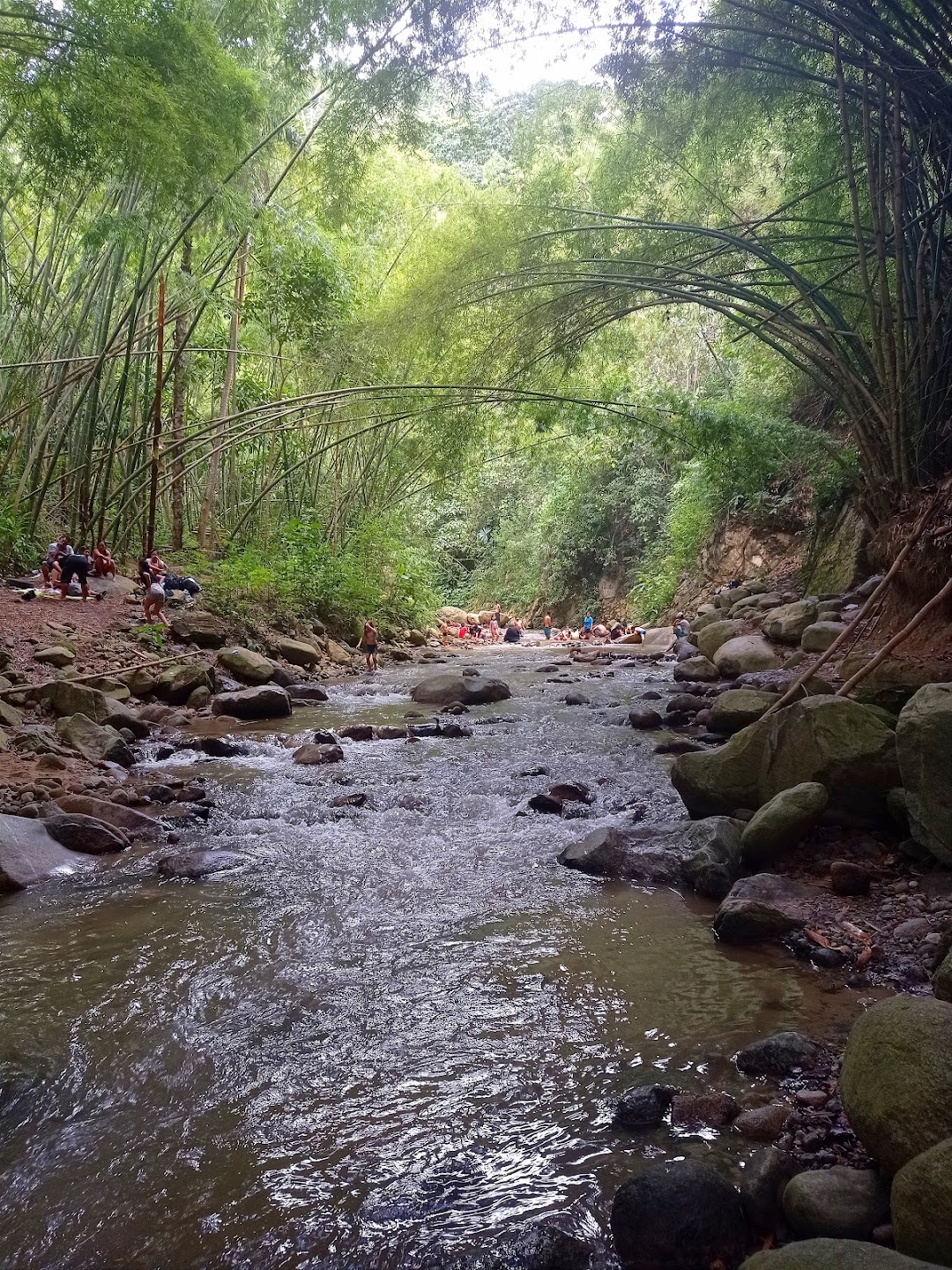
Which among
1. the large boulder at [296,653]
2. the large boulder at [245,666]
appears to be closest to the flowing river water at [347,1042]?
the large boulder at [245,666]

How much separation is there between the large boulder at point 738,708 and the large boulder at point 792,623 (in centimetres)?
316

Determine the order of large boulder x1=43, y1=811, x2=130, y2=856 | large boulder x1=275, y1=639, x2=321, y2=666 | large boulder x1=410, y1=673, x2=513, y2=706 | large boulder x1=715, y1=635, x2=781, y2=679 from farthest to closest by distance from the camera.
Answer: large boulder x1=275, y1=639, x2=321, y2=666
large boulder x1=410, y1=673, x2=513, y2=706
large boulder x1=715, y1=635, x2=781, y2=679
large boulder x1=43, y1=811, x2=130, y2=856

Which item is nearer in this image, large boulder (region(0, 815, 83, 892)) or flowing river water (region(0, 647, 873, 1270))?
flowing river water (region(0, 647, 873, 1270))

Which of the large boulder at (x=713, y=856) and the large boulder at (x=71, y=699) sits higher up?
the large boulder at (x=71, y=699)

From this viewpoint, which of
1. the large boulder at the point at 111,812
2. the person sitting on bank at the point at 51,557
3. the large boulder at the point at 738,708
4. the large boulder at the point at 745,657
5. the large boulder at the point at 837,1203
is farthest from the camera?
the person sitting on bank at the point at 51,557

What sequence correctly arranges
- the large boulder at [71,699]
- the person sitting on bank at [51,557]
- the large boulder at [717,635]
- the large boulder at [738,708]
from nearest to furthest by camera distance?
the large boulder at [738,708] < the large boulder at [71,699] < the person sitting on bank at [51,557] < the large boulder at [717,635]

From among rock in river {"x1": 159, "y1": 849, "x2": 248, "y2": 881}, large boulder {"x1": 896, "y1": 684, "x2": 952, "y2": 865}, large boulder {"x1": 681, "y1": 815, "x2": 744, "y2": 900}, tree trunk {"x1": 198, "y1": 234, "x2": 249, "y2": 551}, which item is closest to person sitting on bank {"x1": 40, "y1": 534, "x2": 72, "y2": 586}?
tree trunk {"x1": 198, "y1": 234, "x2": 249, "y2": 551}

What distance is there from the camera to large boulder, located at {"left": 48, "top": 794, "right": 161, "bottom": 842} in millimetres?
4559

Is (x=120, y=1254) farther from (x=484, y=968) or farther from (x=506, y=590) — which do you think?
(x=506, y=590)

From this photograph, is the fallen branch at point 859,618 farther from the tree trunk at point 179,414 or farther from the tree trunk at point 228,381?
the tree trunk at point 228,381

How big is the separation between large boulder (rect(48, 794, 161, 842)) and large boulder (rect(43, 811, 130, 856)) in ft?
0.66

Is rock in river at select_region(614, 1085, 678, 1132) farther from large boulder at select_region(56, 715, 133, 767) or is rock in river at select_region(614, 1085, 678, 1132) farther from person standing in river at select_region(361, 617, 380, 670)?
person standing in river at select_region(361, 617, 380, 670)

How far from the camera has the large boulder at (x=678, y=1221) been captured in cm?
→ 166

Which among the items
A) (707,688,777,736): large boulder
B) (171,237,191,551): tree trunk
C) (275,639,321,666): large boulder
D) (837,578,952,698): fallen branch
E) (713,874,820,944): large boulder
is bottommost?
(713,874,820,944): large boulder
